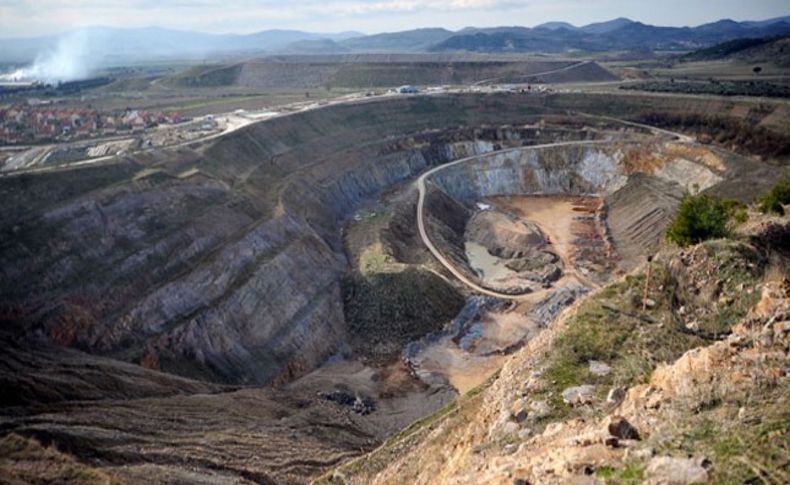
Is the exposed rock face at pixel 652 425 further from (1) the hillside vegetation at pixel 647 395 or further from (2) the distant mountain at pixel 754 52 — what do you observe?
(2) the distant mountain at pixel 754 52

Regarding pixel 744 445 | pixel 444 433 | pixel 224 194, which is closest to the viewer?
pixel 744 445

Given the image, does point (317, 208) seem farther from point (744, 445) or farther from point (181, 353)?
point (744, 445)

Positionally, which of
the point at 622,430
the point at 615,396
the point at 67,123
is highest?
the point at 67,123

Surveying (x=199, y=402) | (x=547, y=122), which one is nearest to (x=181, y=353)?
(x=199, y=402)

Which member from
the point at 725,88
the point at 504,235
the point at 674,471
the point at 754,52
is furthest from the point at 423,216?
the point at 754,52

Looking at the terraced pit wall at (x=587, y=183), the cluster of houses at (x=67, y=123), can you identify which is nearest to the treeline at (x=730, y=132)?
the terraced pit wall at (x=587, y=183)

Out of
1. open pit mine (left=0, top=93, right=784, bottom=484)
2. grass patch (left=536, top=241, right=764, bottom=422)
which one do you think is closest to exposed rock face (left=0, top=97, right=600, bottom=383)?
open pit mine (left=0, top=93, right=784, bottom=484)

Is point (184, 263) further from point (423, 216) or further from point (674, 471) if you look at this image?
point (674, 471)
